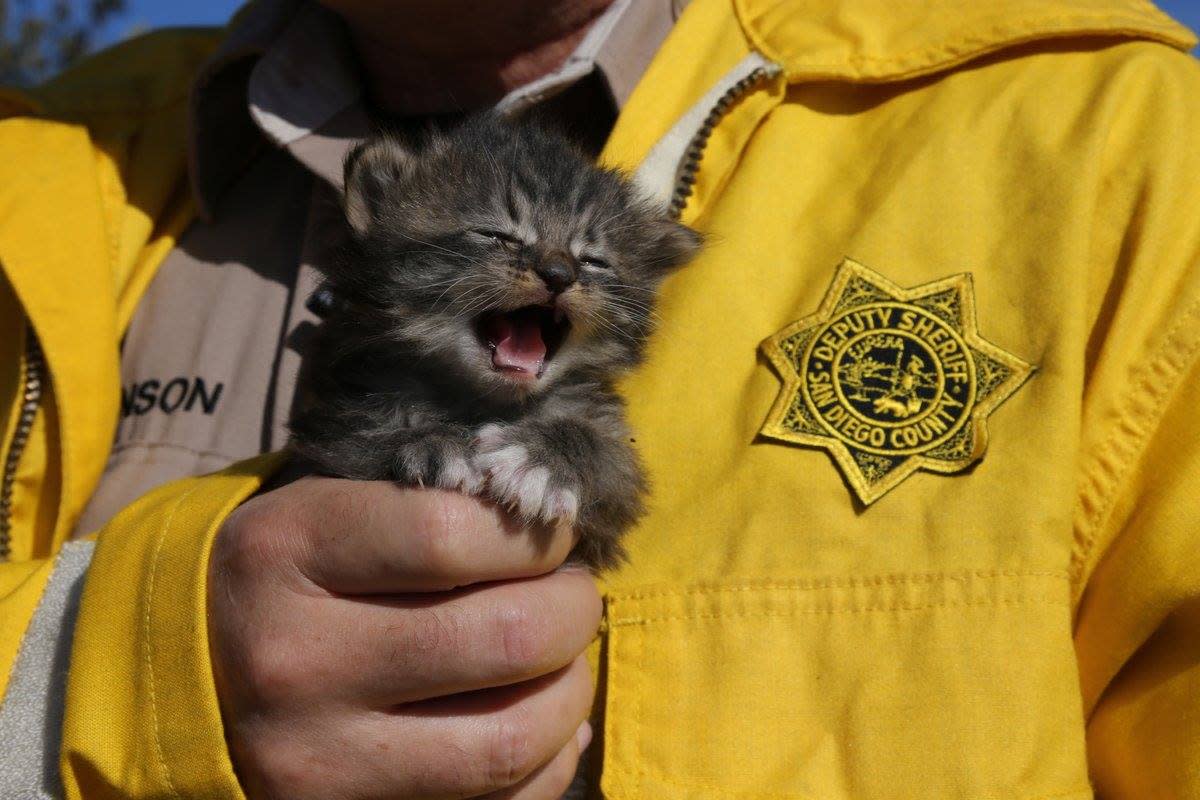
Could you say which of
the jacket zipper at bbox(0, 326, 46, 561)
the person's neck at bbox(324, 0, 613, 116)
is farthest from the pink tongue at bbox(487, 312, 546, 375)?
the jacket zipper at bbox(0, 326, 46, 561)

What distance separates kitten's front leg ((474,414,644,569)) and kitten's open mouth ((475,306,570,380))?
0.13 m

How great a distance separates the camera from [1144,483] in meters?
1.64

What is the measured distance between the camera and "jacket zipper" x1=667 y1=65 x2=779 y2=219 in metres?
2.00

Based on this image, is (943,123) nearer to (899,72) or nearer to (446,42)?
(899,72)

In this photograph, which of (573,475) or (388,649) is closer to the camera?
(388,649)

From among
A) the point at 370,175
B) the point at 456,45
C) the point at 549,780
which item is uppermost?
the point at 456,45

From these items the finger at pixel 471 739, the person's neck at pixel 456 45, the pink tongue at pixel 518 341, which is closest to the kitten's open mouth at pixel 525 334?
the pink tongue at pixel 518 341

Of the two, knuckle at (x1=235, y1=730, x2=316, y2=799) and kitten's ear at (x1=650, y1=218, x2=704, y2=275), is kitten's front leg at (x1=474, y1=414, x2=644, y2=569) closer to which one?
kitten's ear at (x1=650, y1=218, x2=704, y2=275)

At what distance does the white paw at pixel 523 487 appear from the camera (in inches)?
67.7

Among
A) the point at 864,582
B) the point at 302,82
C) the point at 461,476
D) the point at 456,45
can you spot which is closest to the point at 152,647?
the point at 461,476

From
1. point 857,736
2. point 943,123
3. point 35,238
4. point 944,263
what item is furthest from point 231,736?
point 943,123

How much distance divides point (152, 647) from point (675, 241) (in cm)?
121

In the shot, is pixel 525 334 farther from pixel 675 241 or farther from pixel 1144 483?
pixel 1144 483

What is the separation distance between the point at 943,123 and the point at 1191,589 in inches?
37.2
